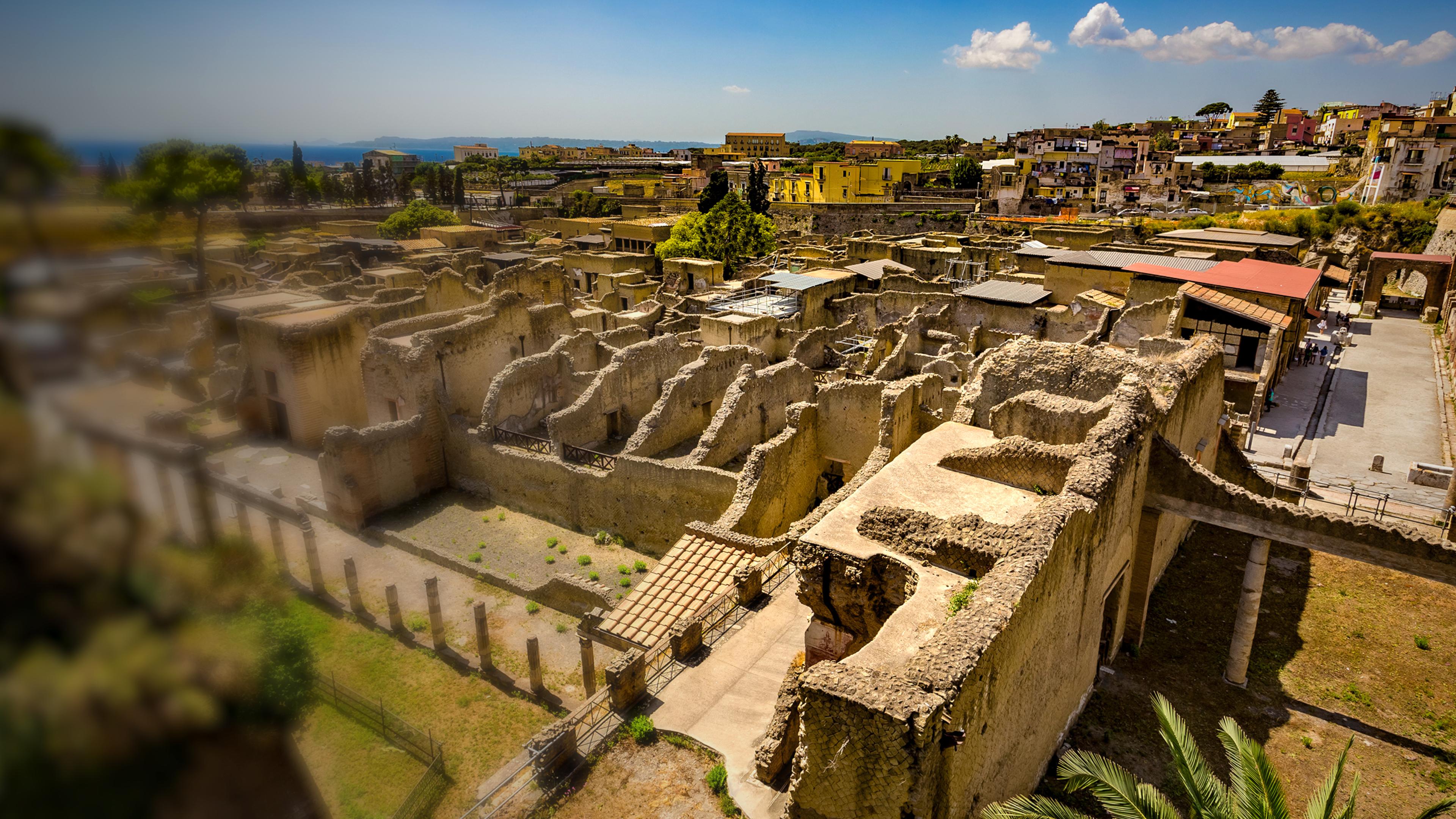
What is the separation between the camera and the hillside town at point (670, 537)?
1.75m

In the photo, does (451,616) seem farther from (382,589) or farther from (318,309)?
(318,309)

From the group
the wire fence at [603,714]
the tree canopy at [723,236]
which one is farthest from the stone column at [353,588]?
the tree canopy at [723,236]

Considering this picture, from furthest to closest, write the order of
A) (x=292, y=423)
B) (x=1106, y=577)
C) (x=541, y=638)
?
1. (x=292, y=423)
2. (x=541, y=638)
3. (x=1106, y=577)

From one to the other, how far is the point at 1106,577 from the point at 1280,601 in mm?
5924

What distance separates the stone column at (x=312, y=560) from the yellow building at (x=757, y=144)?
145 m

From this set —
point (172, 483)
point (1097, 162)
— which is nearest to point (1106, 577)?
point (172, 483)

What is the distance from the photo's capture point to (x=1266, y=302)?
27516mm

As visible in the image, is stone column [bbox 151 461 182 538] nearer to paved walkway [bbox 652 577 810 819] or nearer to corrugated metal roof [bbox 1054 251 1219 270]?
paved walkway [bbox 652 577 810 819]

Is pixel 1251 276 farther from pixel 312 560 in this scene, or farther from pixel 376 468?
pixel 312 560

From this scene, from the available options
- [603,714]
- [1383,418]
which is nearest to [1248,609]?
[603,714]

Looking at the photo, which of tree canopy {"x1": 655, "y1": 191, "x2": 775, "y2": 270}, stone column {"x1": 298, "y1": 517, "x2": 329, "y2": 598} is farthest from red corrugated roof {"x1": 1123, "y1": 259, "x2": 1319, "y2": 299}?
stone column {"x1": 298, "y1": 517, "x2": 329, "y2": 598}

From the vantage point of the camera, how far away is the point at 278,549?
7.71 meters

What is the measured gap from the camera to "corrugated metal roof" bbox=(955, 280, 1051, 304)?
3138cm

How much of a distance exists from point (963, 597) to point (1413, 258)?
1816 inches
